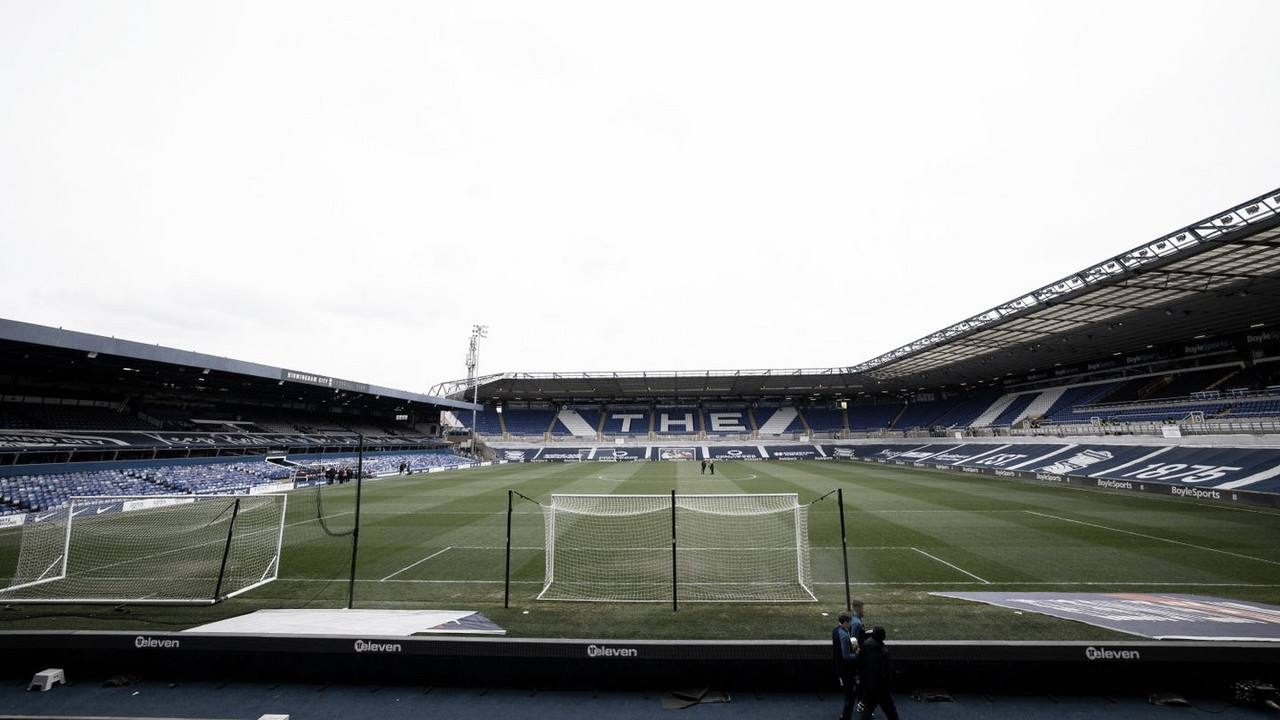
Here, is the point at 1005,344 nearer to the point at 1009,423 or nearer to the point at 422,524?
the point at 1009,423

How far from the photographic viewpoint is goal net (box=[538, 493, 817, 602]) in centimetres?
859

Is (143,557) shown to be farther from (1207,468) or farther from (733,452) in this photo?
(733,452)

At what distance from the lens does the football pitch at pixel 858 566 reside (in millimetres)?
6984

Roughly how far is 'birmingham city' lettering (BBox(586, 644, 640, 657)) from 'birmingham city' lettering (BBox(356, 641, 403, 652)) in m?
2.31

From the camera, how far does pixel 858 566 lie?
10555 mm

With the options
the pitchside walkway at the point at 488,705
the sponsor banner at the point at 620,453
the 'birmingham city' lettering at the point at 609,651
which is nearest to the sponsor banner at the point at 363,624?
the pitchside walkway at the point at 488,705

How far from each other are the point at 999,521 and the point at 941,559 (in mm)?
6470

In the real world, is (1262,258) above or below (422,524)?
above

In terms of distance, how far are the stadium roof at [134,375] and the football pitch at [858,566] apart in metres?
11.4

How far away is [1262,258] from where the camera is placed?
17781 millimetres

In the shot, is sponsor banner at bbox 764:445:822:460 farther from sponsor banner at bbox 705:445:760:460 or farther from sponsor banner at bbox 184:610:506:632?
sponsor banner at bbox 184:610:506:632

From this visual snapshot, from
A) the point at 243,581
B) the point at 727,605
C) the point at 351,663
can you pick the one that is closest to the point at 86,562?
the point at 243,581

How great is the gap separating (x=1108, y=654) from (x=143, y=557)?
1844 centimetres

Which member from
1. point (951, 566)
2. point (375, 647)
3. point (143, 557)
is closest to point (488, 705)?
point (375, 647)
